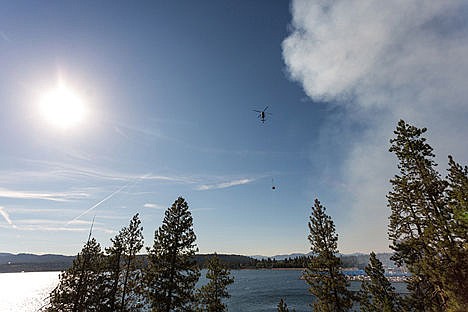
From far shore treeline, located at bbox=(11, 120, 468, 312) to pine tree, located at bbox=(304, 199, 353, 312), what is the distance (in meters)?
0.08

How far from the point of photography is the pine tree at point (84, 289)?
18938 mm

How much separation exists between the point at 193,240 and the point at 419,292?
17119 mm

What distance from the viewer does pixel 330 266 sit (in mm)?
20703

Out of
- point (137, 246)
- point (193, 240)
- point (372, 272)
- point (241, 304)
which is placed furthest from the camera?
point (241, 304)

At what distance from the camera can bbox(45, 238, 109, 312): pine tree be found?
18938 mm

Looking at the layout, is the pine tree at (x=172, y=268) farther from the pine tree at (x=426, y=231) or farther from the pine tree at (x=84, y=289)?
the pine tree at (x=426, y=231)

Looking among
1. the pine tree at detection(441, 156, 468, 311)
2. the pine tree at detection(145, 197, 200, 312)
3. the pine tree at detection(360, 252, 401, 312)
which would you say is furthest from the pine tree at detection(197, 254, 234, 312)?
the pine tree at detection(441, 156, 468, 311)

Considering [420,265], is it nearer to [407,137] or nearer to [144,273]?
[407,137]

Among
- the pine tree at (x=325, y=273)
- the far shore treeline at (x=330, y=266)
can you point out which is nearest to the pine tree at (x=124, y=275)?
the far shore treeline at (x=330, y=266)

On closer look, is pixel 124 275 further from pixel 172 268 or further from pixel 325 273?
pixel 325 273

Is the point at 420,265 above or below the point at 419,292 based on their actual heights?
above

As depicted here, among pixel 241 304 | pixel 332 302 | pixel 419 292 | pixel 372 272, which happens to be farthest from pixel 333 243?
pixel 241 304

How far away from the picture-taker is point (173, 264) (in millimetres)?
19500

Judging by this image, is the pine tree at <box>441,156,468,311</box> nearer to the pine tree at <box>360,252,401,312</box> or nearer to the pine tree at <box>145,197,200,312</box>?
the pine tree at <box>360,252,401,312</box>
